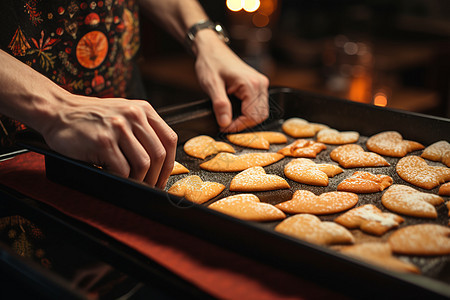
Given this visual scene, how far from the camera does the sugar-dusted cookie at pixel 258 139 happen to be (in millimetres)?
1280

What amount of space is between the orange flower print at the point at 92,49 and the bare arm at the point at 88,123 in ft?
1.33

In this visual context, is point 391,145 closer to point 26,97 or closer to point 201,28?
point 201,28

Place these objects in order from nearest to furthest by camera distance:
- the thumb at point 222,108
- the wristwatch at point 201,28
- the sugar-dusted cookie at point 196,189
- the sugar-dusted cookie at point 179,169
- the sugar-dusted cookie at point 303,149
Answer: the sugar-dusted cookie at point 196,189 → the sugar-dusted cookie at point 179,169 → the sugar-dusted cookie at point 303,149 → the thumb at point 222,108 → the wristwatch at point 201,28

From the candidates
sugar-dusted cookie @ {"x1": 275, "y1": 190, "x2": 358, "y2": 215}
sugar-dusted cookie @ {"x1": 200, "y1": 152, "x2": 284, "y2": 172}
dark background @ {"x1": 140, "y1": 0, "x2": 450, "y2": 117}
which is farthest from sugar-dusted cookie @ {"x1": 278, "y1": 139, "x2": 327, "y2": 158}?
dark background @ {"x1": 140, "y1": 0, "x2": 450, "y2": 117}

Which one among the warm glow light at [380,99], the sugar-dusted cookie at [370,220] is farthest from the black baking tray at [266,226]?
the warm glow light at [380,99]

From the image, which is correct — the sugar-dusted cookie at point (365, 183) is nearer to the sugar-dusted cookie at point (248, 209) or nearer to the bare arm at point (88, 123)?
the sugar-dusted cookie at point (248, 209)

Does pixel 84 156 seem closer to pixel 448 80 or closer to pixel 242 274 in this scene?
pixel 242 274

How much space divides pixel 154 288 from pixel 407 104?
2.50 m

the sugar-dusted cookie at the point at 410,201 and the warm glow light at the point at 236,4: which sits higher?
the warm glow light at the point at 236,4

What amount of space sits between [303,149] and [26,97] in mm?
709

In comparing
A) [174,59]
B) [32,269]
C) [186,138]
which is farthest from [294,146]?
[174,59]

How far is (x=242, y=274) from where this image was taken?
673 millimetres

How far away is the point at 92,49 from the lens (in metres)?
1.30

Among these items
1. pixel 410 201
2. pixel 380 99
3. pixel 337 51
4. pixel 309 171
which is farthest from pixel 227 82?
pixel 337 51
